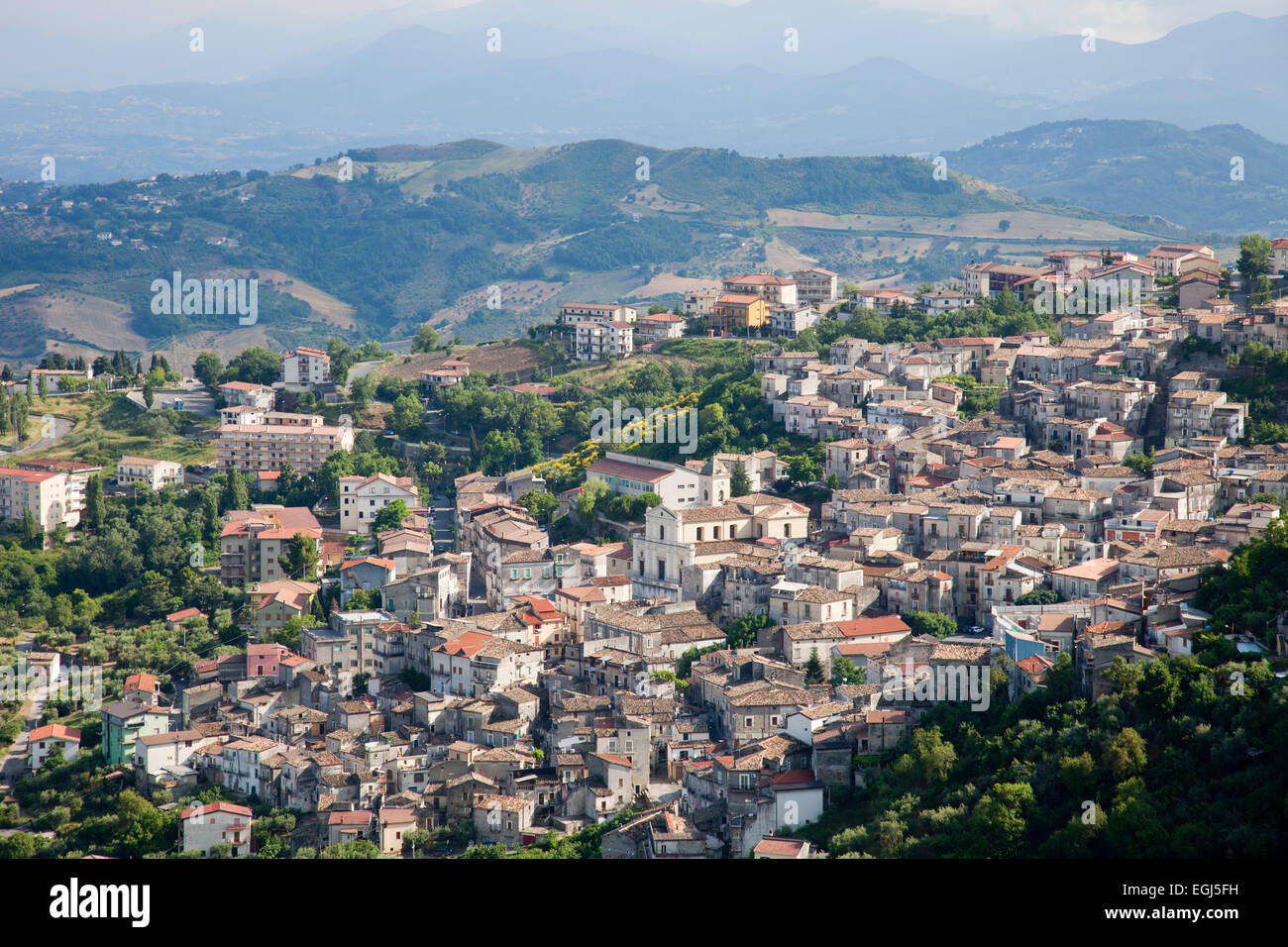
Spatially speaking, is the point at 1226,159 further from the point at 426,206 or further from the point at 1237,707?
the point at 1237,707

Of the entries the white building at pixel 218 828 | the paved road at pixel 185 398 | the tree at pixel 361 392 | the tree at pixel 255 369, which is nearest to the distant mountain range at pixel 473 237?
the paved road at pixel 185 398

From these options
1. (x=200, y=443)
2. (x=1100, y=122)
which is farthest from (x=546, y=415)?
(x=1100, y=122)

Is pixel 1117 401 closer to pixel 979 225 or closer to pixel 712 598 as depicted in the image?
pixel 712 598

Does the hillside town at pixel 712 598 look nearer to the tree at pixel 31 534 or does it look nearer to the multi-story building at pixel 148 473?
the multi-story building at pixel 148 473

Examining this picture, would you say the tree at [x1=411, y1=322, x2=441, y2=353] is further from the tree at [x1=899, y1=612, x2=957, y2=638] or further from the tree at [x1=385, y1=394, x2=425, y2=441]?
the tree at [x1=899, y1=612, x2=957, y2=638]

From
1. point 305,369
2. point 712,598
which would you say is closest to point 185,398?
point 305,369

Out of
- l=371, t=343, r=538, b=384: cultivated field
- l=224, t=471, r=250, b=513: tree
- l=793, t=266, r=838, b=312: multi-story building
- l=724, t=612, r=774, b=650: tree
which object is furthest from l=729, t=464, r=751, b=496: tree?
l=793, t=266, r=838, b=312: multi-story building
